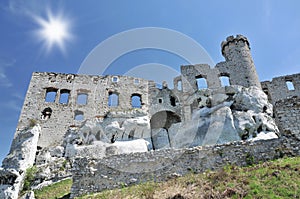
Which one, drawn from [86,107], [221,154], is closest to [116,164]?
[221,154]

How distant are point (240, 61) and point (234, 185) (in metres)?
23.8

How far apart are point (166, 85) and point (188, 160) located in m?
19.4

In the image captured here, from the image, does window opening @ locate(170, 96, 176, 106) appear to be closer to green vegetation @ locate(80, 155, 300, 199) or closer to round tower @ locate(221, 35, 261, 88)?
round tower @ locate(221, 35, 261, 88)

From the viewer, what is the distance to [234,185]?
8156 millimetres

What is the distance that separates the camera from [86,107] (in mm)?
27422

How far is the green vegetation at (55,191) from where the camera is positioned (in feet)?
43.2

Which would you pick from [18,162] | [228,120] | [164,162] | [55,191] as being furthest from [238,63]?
[18,162]

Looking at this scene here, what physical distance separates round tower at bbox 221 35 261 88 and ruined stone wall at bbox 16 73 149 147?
11704 millimetres

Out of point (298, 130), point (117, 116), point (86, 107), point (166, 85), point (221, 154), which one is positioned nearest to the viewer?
point (298, 130)

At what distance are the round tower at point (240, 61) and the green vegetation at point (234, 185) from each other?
18651 millimetres

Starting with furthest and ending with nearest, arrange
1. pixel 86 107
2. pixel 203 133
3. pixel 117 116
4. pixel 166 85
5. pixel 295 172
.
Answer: pixel 166 85, pixel 86 107, pixel 117 116, pixel 203 133, pixel 295 172

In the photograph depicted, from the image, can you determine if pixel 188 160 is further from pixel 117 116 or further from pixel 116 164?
pixel 117 116

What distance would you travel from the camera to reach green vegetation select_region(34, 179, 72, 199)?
1318cm

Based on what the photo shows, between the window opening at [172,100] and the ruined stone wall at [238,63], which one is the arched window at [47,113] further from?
the ruined stone wall at [238,63]
